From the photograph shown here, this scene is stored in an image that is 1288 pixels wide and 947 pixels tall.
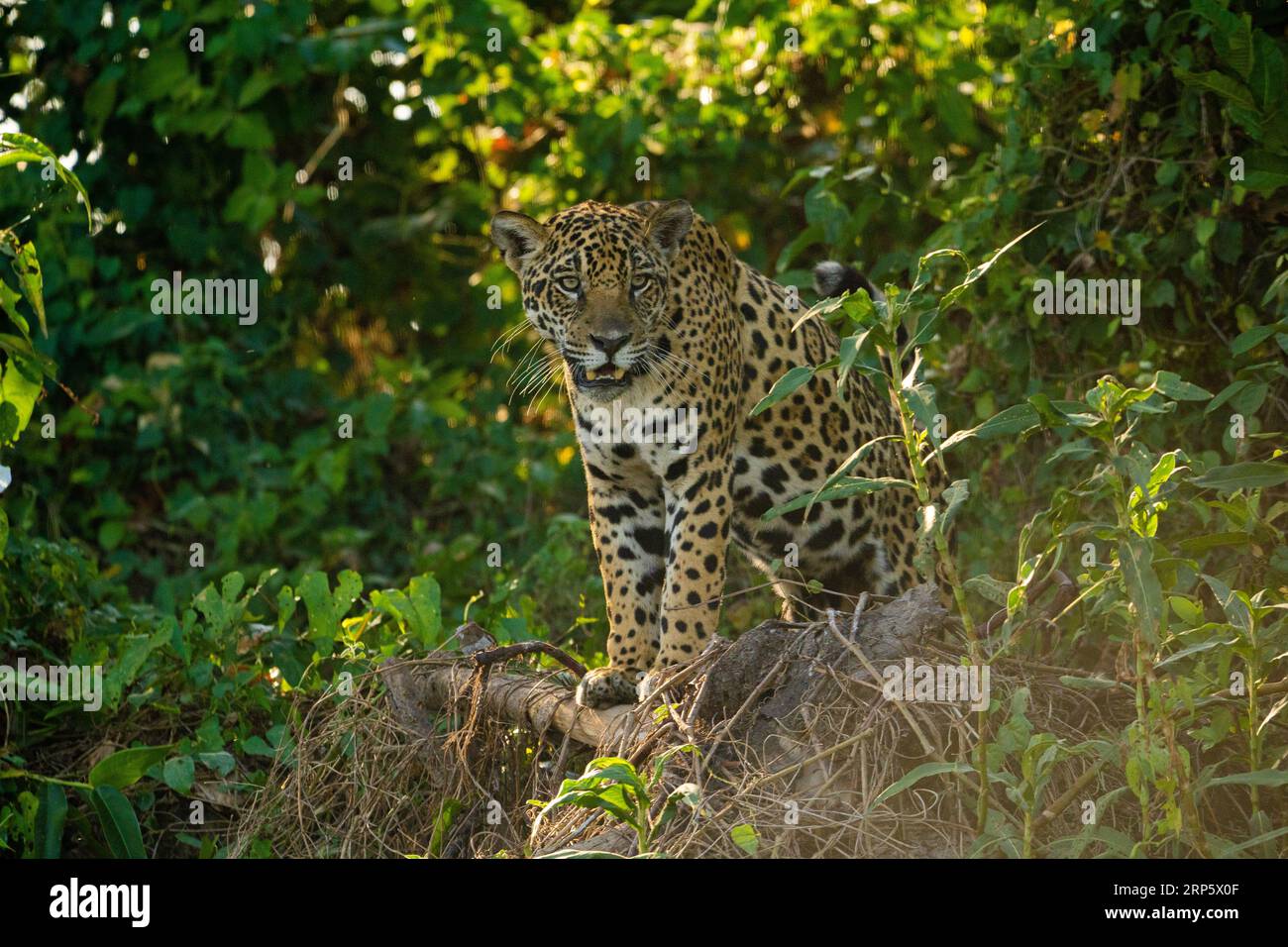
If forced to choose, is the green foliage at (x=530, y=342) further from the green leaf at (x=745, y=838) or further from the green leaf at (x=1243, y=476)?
the green leaf at (x=745, y=838)

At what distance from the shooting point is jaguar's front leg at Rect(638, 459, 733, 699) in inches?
234

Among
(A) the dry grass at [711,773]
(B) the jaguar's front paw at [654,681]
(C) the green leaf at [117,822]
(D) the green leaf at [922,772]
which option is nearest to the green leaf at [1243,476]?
(A) the dry grass at [711,773]

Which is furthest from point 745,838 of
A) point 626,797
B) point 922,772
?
point 922,772

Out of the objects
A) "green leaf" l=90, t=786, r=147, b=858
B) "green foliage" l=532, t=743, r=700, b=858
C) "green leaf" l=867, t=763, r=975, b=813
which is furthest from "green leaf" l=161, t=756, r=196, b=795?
"green leaf" l=867, t=763, r=975, b=813

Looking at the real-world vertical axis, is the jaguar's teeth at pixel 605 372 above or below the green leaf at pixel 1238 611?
above

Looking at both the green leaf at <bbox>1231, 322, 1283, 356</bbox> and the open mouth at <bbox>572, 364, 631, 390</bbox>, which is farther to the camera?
the open mouth at <bbox>572, 364, 631, 390</bbox>

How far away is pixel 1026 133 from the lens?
704 centimetres

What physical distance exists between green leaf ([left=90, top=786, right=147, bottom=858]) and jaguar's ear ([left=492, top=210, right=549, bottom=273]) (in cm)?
277

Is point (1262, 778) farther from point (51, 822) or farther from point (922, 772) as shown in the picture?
point (51, 822)

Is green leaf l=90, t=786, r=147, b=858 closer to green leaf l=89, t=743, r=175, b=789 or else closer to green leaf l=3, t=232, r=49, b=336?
green leaf l=89, t=743, r=175, b=789

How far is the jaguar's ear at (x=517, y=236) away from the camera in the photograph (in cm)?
646
